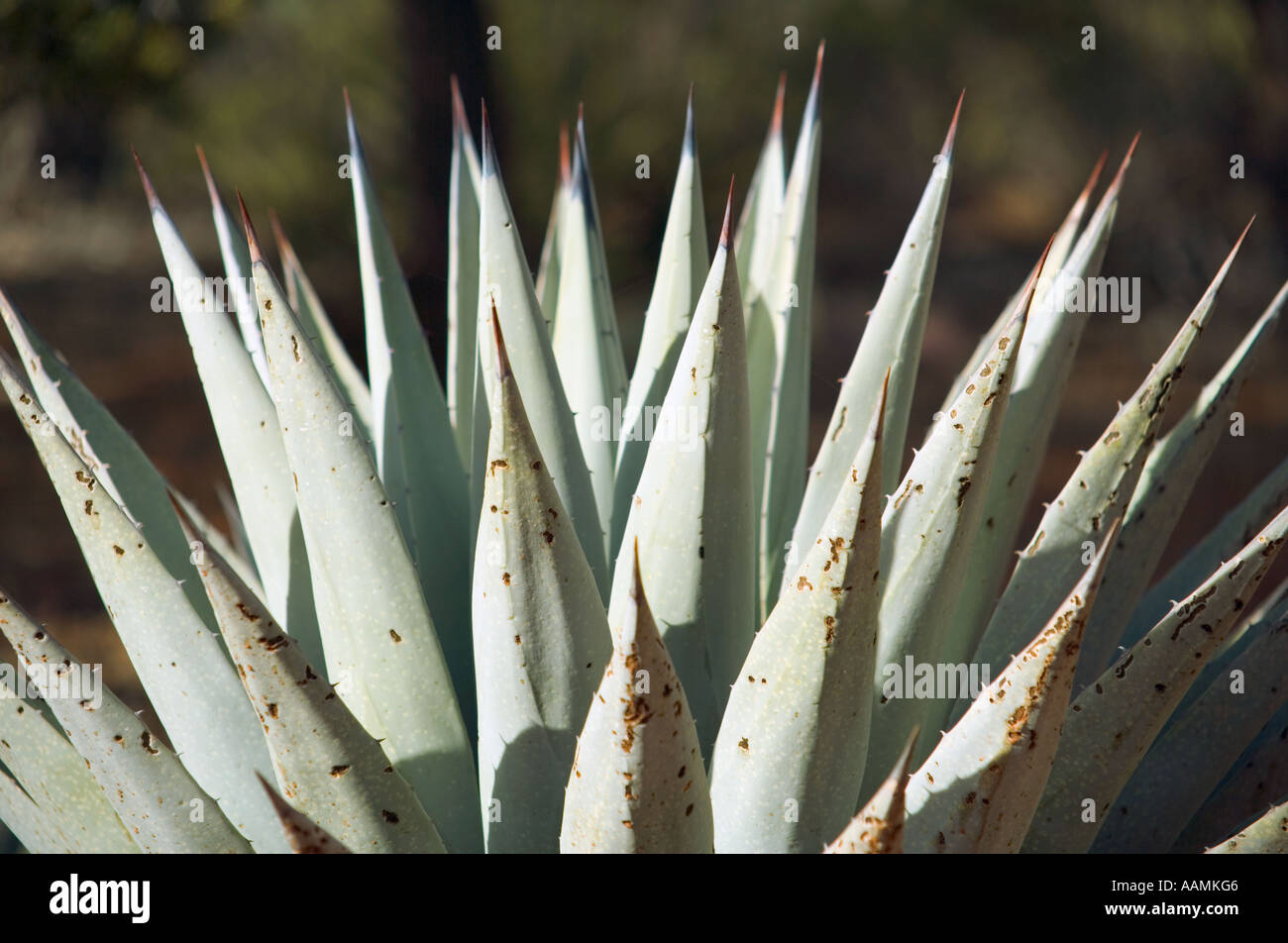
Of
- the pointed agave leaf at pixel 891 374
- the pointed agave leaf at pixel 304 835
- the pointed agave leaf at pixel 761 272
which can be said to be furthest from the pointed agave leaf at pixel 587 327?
the pointed agave leaf at pixel 304 835

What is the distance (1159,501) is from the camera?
3.89 feet

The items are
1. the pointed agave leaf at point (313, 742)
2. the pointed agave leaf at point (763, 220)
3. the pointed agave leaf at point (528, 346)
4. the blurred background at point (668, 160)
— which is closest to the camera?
the pointed agave leaf at point (313, 742)

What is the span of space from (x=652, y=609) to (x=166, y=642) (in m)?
0.44

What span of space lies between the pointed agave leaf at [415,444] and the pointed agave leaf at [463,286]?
6cm

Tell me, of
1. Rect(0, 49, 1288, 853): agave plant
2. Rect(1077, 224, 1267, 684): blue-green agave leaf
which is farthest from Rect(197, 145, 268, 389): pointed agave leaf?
Rect(1077, 224, 1267, 684): blue-green agave leaf

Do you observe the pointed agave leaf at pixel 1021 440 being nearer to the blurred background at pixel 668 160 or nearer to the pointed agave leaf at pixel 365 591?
the pointed agave leaf at pixel 365 591

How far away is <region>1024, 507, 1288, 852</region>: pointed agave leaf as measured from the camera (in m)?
0.91

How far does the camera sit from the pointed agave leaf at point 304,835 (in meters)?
0.72

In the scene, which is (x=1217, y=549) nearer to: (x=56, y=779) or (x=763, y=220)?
(x=763, y=220)

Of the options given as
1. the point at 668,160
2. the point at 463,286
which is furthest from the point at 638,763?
the point at 668,160
